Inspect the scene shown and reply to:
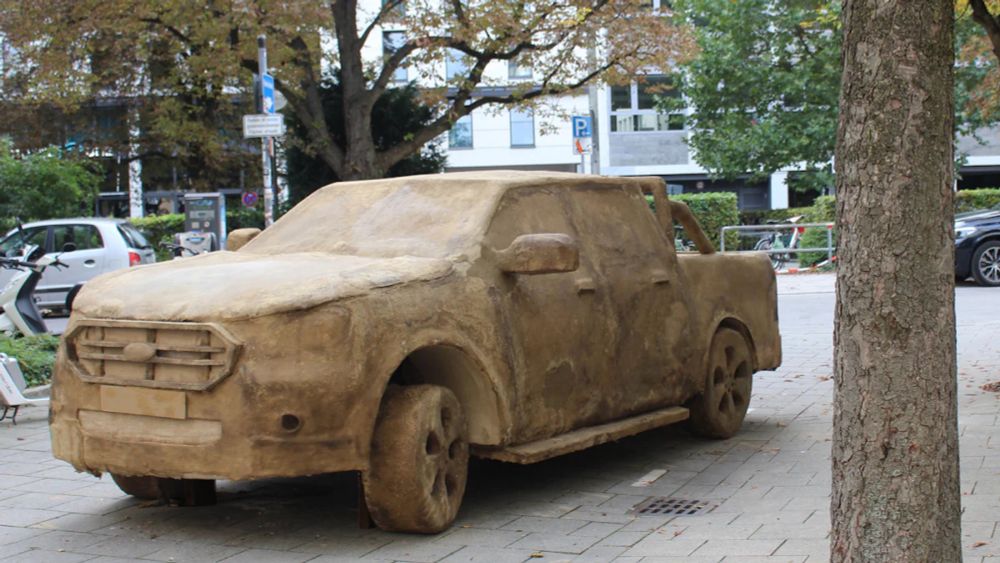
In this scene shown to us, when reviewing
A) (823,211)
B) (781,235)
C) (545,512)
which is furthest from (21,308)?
(823,211)

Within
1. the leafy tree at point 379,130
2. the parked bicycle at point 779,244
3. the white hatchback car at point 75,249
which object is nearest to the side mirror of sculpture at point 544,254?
the white hatchback car at point 75,249

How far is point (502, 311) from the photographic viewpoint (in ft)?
21.0

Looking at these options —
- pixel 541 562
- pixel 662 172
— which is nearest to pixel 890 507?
pixel 541 562

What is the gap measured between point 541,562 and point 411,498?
654 mm

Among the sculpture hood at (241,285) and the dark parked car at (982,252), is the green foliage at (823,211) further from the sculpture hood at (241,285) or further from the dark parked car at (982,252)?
the sculpture hood at (241,285)

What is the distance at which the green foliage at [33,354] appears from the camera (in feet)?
37.2

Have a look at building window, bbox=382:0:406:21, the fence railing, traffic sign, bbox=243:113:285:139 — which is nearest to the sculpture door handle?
traffic sign, bbox=243:113:285:139

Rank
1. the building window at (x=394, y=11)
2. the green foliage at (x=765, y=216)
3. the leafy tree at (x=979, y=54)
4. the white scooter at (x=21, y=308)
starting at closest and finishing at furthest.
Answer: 1. the leafy tree at (x=979, y=54)
2. the white scooter at (x=21, y=308)
3. the building window at (x=394, y=11)
4. the green foliage at (x=765, y=216)

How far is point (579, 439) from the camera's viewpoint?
6.74 m

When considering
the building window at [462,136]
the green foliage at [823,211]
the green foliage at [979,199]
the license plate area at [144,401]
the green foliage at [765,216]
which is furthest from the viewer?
the building window at [462,136]

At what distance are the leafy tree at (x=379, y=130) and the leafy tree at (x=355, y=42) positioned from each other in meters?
0.22

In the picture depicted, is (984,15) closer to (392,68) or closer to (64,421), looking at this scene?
(64,421)

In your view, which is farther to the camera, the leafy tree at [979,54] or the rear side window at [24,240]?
the rear side window at [24,240]

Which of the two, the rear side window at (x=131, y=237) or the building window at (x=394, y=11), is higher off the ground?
the building window at (x=394, y=11)
